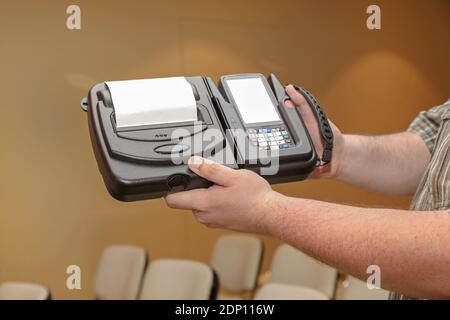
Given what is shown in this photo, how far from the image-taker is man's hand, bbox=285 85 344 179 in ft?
3.40

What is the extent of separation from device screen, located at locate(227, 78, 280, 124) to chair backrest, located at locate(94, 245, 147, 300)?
2.04 m

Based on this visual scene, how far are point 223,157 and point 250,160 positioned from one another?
0.05 metres

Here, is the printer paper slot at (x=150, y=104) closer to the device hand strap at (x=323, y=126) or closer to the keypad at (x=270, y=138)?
the keypad at (x=270, y=138)

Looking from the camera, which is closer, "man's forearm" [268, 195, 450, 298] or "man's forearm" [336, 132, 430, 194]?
"man's forearm" [268, 195, 450, 298]

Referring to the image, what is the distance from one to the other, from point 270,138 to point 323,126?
175mm

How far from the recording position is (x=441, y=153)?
979 millimetres

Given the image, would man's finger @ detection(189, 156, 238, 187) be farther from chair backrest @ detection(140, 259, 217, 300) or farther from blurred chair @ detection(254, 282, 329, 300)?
chair backrest @ detection(140, 259, 217, 300)

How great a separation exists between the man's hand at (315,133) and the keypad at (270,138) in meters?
0.08

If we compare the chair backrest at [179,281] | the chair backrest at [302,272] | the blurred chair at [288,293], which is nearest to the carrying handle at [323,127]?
the blurred chair at [288,293]

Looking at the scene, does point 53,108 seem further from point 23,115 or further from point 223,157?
point 223,157

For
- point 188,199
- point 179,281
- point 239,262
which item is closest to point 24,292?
point 179,281

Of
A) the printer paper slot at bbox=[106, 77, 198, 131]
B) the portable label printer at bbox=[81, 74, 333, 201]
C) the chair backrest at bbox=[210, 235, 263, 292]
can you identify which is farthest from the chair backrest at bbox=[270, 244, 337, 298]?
the printer paper slot at bbox=[106, 77, 198, 131]
